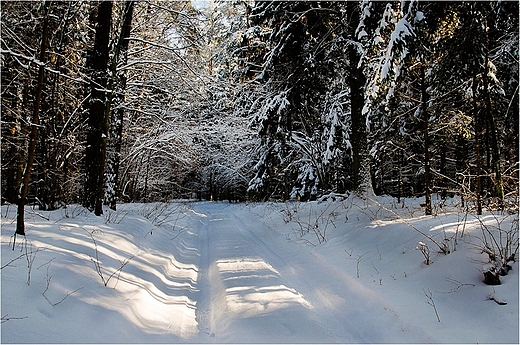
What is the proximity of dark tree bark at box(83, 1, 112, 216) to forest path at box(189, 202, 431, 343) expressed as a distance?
3.59 m

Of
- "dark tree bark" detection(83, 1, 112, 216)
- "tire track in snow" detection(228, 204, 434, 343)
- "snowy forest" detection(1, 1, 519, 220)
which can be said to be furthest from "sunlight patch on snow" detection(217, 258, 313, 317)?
"dark tree bark" detection(83, 1, 112, 216)

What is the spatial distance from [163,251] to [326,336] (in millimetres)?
4334

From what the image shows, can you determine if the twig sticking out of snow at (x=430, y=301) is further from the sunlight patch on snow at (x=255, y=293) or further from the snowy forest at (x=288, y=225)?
the sunlight patch on snow at (x=255, y=293)

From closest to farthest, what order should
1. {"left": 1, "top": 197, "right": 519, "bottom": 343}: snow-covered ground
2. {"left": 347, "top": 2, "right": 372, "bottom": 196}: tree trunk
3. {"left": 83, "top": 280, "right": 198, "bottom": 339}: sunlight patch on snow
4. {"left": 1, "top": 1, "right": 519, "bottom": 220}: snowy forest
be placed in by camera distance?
{"left": 1, "top": 197, "right": 519, "bottom": 343}: snow-covered ground → {"left": 83, "top": 280, "right": 198, "bottom": 339}: sunlight patch on snow → {"left": 1, "top": 1, "right": 519, "bottom": 220}: snowy forest → {"left": 347, "top": 2, "right": 372, "bottom": 196}: tree trunk

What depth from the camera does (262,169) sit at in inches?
776

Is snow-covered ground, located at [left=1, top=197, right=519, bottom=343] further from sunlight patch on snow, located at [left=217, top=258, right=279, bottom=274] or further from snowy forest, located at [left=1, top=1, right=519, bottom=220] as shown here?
snowy forest, located at [left=1, top=1, right=519, bottom=220]

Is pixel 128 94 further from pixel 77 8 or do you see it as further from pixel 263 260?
pixel 263 260

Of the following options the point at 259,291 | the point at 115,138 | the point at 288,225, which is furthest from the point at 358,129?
the point at 115,138

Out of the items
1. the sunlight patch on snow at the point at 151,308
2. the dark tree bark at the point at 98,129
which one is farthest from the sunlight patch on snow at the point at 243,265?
the dark tree bark at the point at 98,129

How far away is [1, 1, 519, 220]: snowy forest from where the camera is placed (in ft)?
19.0

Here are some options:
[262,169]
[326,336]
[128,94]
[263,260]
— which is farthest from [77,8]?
[262,169]

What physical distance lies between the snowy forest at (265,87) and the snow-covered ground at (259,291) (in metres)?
1.18

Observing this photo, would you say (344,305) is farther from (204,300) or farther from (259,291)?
(204,300)

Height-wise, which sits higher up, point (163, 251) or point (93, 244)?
point (93, 244)
